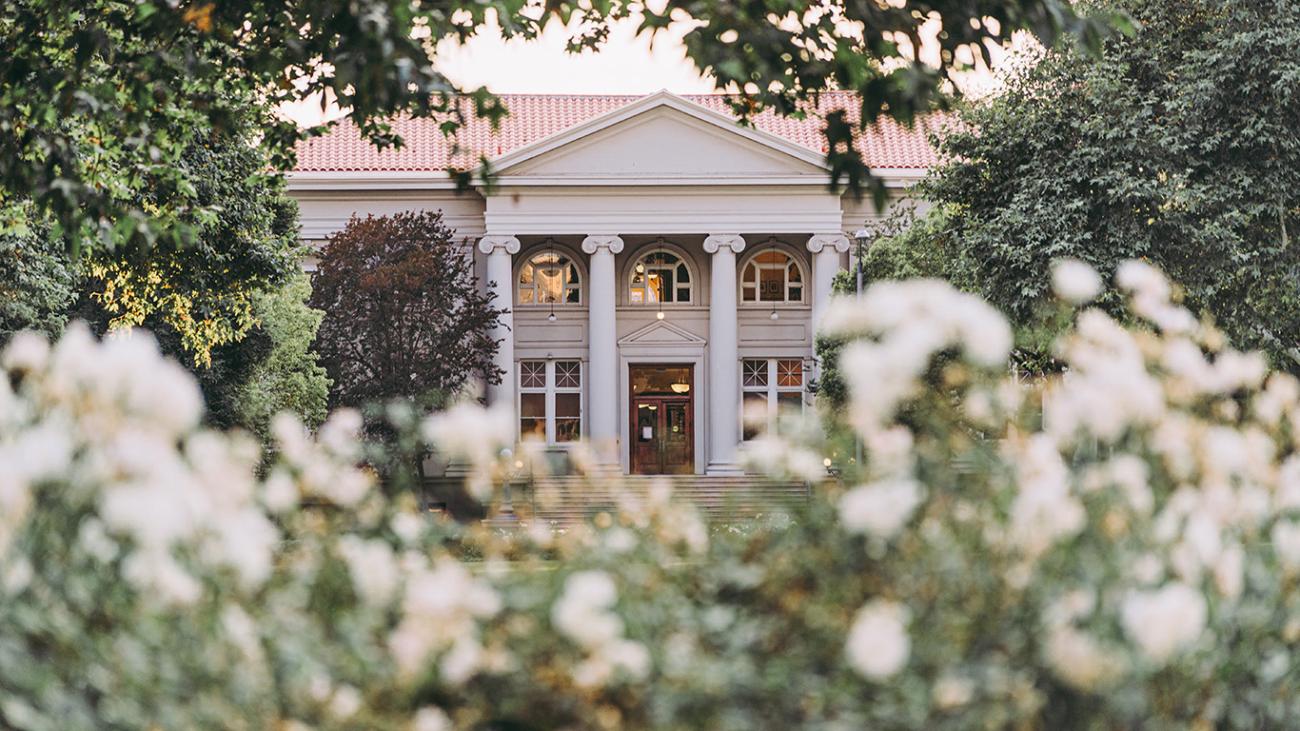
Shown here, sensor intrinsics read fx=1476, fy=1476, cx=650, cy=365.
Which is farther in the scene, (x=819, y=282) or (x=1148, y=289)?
(x=819, y=282)

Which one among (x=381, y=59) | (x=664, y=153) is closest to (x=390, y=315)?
(x=664, y=153)

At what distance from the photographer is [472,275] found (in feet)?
161

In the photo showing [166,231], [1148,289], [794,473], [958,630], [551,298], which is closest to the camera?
[958,630]

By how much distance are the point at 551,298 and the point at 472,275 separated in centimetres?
308

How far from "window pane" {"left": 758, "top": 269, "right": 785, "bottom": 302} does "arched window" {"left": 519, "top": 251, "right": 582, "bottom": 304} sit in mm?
6278

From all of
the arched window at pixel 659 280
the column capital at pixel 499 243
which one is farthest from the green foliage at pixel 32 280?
the arched window at pixel 659 280

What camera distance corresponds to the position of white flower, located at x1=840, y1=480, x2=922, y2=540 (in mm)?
3547

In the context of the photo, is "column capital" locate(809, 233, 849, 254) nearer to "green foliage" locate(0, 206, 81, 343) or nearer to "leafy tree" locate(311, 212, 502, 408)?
"leafy tree" locate(311, 212, 502, 408)

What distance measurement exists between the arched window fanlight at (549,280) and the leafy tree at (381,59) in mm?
40673

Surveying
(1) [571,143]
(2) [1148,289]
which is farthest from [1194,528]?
(1) [571,143]

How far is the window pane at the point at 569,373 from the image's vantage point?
49.8 meters

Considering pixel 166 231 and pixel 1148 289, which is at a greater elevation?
pixel 166 231

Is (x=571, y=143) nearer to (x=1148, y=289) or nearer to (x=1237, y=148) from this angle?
(x=1237, y=148)

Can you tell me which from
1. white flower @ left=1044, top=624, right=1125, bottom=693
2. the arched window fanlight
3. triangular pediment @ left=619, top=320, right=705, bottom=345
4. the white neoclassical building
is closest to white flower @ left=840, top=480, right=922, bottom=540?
white flower @ left=1044, top=624, right=1125, bottom=693
